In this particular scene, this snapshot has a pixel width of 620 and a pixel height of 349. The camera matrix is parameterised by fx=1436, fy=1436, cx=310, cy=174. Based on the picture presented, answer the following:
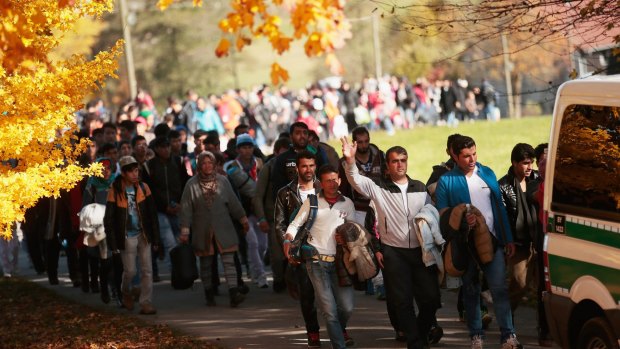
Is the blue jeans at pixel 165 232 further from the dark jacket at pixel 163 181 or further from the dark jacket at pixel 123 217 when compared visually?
the dark jacket at pixel 123 217

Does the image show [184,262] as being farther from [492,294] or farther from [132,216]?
[492,294]

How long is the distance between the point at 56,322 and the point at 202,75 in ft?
206

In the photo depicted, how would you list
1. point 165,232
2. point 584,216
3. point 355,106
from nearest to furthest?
point 584,216 → point 165,232 → point 355,106

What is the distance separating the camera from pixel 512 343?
1122 cm

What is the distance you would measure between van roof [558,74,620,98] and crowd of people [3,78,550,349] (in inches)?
67.4

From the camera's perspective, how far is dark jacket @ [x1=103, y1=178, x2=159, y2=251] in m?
15.1

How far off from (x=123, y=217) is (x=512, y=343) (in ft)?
17.5

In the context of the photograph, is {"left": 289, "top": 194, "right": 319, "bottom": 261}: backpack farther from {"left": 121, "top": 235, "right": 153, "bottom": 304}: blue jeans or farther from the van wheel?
{"left": 121, "top": 235, "right": 153, "bottom": 304}: blue jeans

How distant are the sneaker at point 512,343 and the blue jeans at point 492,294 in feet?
0.12

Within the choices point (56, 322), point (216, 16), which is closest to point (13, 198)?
point (56, 322)

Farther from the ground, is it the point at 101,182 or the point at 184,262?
the point at 101,182

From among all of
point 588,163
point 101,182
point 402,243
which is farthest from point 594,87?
point 101,182

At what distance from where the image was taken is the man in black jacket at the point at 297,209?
12.0 meters

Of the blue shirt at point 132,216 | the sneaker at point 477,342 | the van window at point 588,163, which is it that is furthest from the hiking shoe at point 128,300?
the van window at point 588,163
